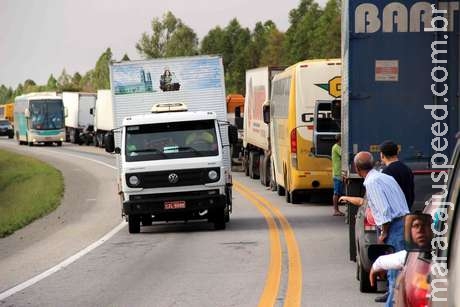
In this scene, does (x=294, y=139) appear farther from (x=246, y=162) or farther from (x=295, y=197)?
(x=246, y=162)

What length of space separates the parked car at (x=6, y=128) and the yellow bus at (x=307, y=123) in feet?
307

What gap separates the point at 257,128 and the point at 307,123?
10.4 m

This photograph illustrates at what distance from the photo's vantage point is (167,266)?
16.5 m

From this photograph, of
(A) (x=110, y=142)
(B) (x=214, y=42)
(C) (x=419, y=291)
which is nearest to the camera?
(C) (x=419, y=291)

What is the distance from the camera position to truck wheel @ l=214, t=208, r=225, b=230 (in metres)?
22.3

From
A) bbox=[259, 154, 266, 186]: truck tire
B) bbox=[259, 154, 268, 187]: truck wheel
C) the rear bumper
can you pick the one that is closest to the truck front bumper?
the rear bumper

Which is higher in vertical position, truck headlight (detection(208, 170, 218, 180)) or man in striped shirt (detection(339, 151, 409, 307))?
man in striped shirt (detection(339, 151, 409, 307))

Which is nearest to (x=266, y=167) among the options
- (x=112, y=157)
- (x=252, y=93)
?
(x=252, y=93)

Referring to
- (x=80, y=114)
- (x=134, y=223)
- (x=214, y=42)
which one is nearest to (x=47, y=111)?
(x=80, y=114)

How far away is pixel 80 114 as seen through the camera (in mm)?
87000

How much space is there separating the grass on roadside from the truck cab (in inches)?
149

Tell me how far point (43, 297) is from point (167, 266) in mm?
3243

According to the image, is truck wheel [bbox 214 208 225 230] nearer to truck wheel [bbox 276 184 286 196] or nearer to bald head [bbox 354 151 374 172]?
truck wheel [bbox 276 184 286 196]

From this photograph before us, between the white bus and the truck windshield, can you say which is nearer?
the truck windshield
